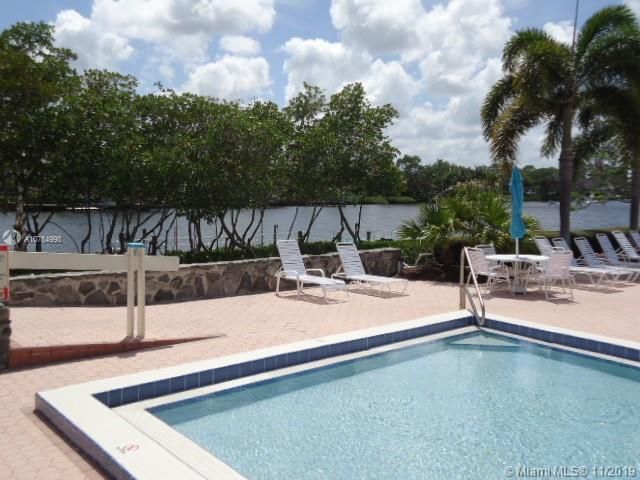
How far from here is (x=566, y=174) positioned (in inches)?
594

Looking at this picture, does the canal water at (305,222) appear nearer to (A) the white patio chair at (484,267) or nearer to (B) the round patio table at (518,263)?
(A) the white patio chair at (484,267)

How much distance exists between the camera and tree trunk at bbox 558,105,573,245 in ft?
48.6

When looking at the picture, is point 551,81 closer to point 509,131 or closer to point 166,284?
point 509,131

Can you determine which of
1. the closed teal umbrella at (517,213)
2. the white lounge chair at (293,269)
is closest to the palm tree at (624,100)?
the closed teal umbrella at (517,213)

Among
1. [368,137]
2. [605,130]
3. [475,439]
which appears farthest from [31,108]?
[605,130]

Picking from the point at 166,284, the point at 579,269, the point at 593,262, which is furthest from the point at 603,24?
the point at 166,284

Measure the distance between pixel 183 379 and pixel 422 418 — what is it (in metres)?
2.21

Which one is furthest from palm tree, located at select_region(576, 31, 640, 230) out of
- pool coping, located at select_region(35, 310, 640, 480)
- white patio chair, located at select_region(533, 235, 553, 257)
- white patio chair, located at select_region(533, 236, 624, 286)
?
pool coping, located at select_region(35, 310, 640, 480)

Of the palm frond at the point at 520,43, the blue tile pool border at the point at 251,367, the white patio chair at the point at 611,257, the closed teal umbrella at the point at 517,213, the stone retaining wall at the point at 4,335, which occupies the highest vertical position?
the palm frond at the point at 520,43

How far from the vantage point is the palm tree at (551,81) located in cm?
1395

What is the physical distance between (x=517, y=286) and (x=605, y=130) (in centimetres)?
1091

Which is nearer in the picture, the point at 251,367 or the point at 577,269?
the point at 251,367

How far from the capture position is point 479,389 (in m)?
5.91

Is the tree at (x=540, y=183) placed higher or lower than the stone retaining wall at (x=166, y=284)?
higher
